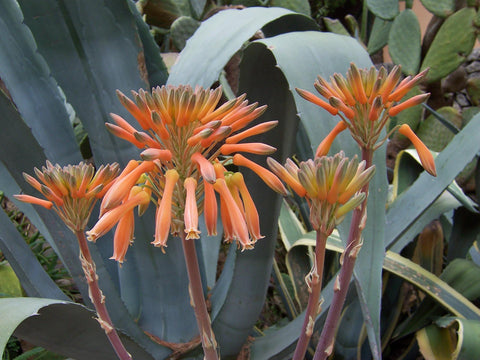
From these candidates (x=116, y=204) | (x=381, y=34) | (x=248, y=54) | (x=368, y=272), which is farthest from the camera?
(x=381, y=34)

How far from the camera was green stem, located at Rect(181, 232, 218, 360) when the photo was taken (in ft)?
1.13

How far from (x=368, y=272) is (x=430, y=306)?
61cm

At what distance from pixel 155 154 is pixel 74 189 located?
0.10 meters

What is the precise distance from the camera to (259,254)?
0.76m

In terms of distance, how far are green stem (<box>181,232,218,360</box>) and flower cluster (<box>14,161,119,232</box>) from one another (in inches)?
3.3

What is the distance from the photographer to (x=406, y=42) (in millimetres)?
2186

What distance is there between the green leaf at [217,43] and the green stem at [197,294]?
1.12ft

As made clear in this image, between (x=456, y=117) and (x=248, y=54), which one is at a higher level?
(x=248, y=54)

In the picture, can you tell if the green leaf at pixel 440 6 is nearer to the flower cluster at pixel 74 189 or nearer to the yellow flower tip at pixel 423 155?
the yellow flower tip at pixel 423 155

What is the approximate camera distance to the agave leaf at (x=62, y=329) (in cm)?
46

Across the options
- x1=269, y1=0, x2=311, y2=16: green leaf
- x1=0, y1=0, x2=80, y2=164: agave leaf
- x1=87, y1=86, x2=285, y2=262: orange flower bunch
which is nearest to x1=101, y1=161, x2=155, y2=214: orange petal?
x1=87, y1=86, x2=285, y2=262: orange flower bunch

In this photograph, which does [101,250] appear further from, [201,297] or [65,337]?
[201,297]

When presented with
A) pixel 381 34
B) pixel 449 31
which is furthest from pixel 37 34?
pixel 381 34

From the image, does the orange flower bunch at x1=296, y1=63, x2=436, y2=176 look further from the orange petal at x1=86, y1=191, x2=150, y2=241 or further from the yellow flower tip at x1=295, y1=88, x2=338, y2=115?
the orange petal at x1=86, y1=191, x2=150, y2=241
